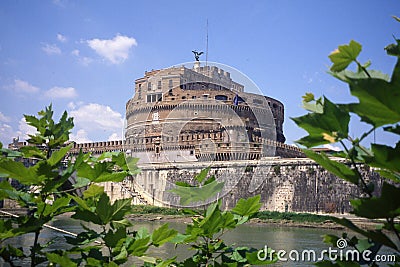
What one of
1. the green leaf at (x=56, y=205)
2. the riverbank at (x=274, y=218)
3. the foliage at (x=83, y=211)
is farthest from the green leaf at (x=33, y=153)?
the riverbank at (x=274, y=218)

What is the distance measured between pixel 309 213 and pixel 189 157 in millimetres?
5533

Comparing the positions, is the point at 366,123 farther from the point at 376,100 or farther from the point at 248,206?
the point at 248,206

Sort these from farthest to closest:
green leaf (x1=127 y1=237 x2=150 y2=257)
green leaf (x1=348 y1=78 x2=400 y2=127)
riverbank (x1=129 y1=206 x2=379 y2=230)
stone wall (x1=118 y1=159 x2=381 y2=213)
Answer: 1. stone wall (x1=118 y1=159 x2=381 y2=213)
2. riverbank (x1=129 y1=206 x2=379 y2=230)
3. green leaf (x1=127 y1=237 x2=150 y2=257)
4. green leaf (x1=348 y1=78 x2=400 y2=127)

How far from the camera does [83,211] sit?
0.62 meters

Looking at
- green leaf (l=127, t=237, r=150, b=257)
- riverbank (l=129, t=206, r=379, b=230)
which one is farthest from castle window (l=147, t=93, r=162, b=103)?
green leaf (l=127, t=237, r=150, b=257)

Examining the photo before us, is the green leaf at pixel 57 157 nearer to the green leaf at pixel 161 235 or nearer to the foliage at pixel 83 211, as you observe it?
the foliage at pixel 83 211

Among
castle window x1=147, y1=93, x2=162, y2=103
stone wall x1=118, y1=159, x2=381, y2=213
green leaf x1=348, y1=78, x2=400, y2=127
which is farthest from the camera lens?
castle window x1=147, y1=93, x2=162, y2=103

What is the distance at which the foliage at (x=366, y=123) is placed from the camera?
1.29 feet

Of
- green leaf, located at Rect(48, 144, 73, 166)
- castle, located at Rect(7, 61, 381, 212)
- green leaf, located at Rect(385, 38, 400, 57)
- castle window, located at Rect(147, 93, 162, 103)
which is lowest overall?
green leaf, located at Rect(48, 144, 73, 166)

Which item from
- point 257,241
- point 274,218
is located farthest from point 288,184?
point 257,241

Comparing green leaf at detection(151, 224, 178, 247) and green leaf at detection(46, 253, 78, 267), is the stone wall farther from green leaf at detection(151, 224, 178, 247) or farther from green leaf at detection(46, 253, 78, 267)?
green leaf at detection(46, 253, 78, 267)

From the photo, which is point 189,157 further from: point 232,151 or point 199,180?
point 199,180

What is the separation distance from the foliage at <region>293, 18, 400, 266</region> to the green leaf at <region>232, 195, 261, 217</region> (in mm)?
214

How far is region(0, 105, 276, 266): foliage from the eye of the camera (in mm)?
605
